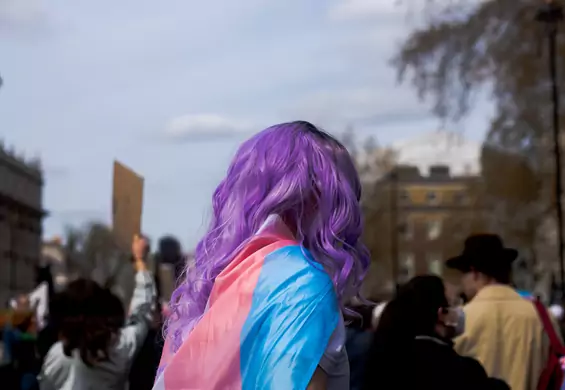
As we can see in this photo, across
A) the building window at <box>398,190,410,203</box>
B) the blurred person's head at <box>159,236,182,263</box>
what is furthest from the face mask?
the building window at <box>398,190,410,203</box>

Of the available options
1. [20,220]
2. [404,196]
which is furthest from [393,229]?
[20,220]

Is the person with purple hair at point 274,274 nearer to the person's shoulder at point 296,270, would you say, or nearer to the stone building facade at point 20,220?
the person's shoulder at point 296,270

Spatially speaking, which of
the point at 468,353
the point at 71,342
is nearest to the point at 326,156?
the point at 71,342

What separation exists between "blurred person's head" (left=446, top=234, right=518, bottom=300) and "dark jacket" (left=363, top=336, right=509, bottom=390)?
1.52 m

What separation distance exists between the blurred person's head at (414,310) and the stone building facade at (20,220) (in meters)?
40.4

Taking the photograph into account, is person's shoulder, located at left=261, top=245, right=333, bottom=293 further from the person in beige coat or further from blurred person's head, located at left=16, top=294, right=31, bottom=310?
blurred person's head, located at left=16, top=294, right=31, bottom=310

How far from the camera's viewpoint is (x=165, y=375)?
2.42 meters

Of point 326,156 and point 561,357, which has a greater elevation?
point 326,156

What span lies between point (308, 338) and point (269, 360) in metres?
0.09

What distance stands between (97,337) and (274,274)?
3.36 metres

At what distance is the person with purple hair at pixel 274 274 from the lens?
2.23 m

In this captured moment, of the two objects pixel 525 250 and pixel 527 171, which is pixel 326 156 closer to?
pixel 527 171

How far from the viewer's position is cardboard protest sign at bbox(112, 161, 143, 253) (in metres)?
5.34

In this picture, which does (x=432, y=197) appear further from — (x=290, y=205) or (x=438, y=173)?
(x=290, y=205)
